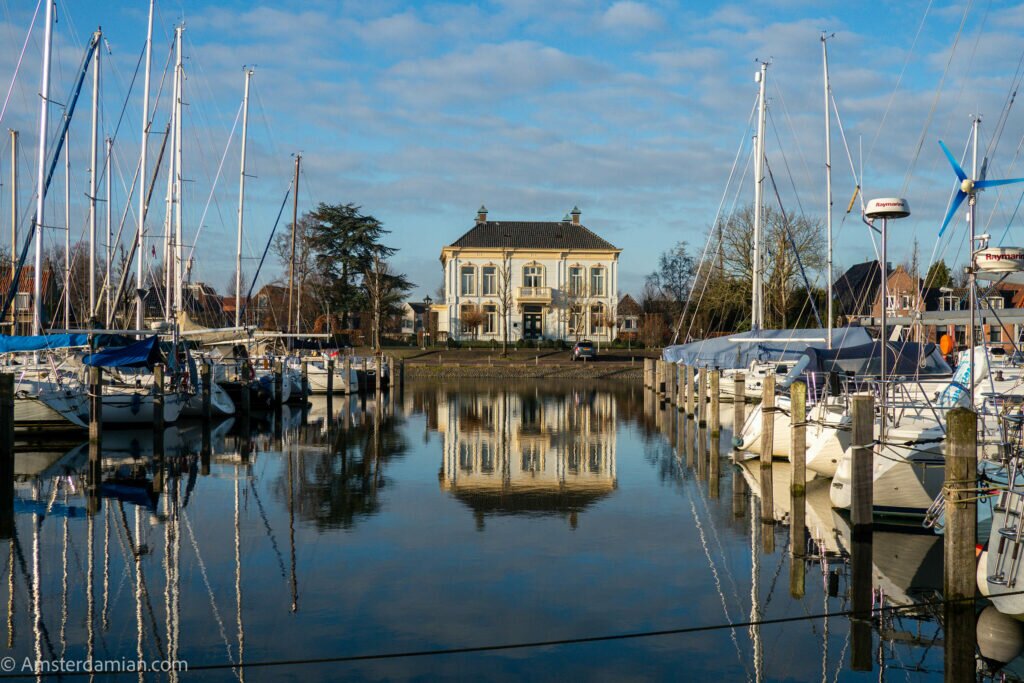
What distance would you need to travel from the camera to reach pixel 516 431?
32250 millimetres

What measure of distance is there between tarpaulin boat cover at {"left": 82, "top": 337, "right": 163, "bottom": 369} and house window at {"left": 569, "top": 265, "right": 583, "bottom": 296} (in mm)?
56422

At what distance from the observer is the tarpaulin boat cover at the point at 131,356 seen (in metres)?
27.8

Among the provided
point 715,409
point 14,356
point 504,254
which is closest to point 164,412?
point 14,356

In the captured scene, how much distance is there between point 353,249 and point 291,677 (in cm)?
6990

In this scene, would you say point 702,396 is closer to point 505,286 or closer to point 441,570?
point 441,570

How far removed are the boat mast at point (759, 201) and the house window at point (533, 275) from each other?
1681 inches

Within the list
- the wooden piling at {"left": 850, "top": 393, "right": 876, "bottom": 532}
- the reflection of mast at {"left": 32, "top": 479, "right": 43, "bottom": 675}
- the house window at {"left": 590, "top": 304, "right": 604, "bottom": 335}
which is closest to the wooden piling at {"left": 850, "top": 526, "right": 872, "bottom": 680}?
the wooden piling at {"left": 850, "top": 393, "right": 876, "bottom": 532}

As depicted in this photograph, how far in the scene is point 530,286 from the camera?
83625mm

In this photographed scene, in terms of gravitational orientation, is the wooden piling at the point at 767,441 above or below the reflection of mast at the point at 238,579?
above

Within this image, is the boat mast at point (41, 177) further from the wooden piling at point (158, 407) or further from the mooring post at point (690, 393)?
the mooring post at point (690, 393)

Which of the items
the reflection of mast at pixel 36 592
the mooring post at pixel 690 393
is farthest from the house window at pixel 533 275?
the reflection of mast at pixel 36 592

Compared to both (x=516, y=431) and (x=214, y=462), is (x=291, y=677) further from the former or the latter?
(x=516, y=431)

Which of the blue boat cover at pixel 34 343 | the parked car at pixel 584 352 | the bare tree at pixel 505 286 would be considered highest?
the bare tree at pixel 505 286

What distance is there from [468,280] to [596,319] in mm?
11351
